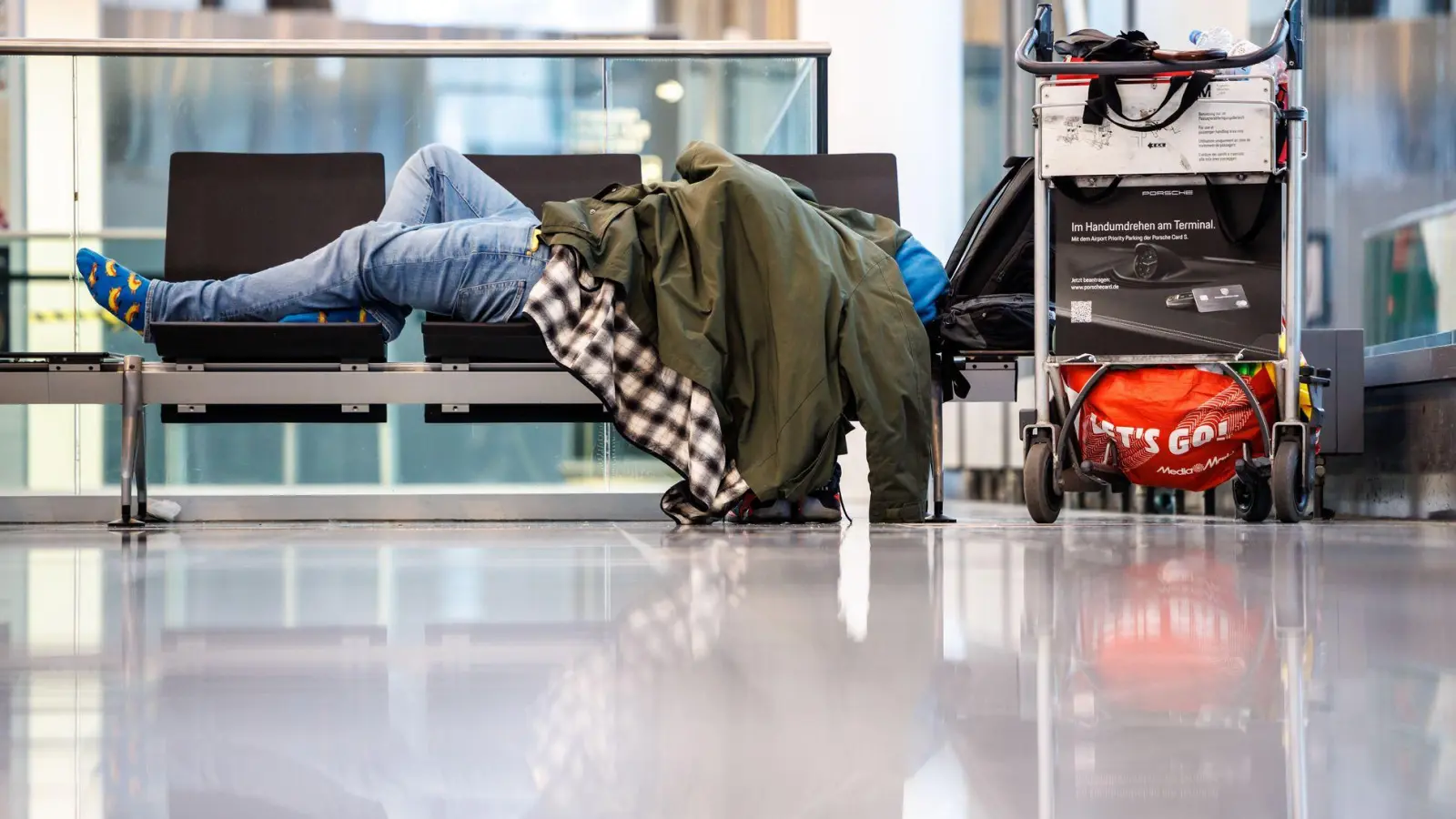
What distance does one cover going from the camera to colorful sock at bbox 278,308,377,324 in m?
3.24

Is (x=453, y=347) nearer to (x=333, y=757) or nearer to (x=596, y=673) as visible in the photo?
(x=596, y=673)

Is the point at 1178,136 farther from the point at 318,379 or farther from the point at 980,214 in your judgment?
the point at 318,379

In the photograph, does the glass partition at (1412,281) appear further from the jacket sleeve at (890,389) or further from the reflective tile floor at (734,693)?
the reflective tile floor at (734,693)

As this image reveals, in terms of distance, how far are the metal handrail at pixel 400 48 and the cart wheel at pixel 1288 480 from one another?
1949 millimetres

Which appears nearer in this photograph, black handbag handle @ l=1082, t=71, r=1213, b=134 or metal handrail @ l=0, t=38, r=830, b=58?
black handbag handle @ l=1082, t=71, r=1213, b=134

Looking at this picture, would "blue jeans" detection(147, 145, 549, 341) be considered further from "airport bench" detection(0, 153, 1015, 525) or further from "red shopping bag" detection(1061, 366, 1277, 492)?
"red shopping bag" detection(1061, 366, 1277, 492)

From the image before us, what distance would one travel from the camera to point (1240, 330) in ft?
9.30

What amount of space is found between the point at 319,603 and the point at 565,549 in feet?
2.74

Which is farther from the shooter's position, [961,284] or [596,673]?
[961,284]

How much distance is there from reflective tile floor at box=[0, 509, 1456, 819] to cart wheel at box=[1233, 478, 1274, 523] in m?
1.30

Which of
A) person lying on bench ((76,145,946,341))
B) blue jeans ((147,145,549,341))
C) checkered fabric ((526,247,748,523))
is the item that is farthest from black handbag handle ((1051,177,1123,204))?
blue jeans ((147,145,549,341))

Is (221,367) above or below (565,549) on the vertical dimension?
above

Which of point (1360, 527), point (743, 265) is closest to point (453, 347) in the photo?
point (743, 265)

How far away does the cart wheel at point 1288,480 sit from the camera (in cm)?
273
